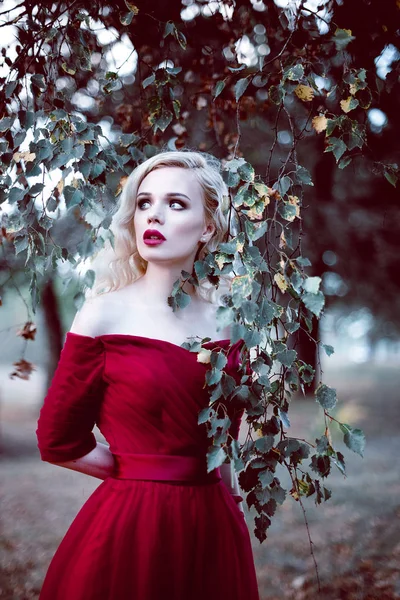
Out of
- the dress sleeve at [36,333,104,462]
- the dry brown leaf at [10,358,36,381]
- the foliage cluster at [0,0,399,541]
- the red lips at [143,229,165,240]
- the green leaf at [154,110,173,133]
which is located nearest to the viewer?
the foliage cluster at [0,0,399,541]

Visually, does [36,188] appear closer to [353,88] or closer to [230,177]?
[230,177]

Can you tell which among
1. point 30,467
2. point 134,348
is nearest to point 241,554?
point 134,348

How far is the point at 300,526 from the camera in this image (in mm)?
5523

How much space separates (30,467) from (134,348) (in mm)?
6440

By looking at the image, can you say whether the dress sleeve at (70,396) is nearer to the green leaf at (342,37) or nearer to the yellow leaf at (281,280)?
the yellow leaf at (281,280)

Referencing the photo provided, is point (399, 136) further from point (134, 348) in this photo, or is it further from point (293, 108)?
point (134, 348)

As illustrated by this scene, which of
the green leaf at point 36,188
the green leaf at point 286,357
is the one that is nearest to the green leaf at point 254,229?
the green leaf at point 286,357

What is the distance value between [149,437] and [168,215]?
0.65 m

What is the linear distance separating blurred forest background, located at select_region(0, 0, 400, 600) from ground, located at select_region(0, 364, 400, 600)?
0.02 m

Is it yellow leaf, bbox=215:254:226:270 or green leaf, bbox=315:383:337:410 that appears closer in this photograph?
yellow leaf, bbox=215:254:226:270

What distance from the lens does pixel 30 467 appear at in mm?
7492

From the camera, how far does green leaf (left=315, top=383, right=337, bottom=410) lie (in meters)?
1.55

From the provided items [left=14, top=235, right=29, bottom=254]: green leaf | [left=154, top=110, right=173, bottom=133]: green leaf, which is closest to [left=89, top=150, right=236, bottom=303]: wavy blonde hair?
[left=154, top=110, right=173, bottom=133]: green leaf

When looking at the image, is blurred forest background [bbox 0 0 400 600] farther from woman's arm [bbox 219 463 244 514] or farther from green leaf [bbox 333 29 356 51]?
woman's arm [bbox 219 463 244 514]
